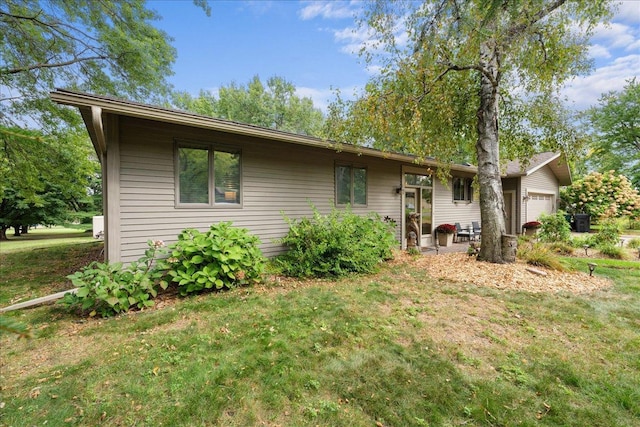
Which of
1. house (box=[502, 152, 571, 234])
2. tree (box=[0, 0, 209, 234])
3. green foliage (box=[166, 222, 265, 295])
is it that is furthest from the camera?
house (box=[502, 152, 571, 234])

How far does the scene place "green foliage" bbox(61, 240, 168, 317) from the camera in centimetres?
361

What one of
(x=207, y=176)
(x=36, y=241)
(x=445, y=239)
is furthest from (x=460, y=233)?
(x=36, y=241)

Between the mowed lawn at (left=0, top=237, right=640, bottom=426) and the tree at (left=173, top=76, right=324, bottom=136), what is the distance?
23800mm

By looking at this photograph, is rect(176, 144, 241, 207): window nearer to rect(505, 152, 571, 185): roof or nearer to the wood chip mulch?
the wood chip mulch

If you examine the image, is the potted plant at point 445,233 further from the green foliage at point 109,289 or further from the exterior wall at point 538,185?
the green foliage at point 109,289

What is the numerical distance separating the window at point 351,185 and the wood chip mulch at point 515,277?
9.44 ft

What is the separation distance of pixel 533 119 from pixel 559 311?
18.6ft

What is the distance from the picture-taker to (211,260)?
469cm

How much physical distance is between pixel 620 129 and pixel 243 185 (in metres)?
31.2

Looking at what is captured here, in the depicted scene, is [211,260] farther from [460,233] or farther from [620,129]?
[620,129]

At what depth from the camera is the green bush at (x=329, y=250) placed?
18.6 feet

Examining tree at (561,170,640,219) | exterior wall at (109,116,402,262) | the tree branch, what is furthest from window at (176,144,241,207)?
tree at (561,170,640,219)

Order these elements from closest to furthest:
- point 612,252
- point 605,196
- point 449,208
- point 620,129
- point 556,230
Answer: point 612,252, point 556,230, point 449,208, point 605,196, point 620,129

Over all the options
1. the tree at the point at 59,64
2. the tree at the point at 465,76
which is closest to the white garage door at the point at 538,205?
the tree at the point at 465,76
